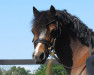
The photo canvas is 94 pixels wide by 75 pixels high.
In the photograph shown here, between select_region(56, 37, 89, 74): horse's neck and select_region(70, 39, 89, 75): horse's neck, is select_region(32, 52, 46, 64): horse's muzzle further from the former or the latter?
select_region(70, 39, 89, 75): horse's neck

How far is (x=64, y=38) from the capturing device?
4617 millimetres

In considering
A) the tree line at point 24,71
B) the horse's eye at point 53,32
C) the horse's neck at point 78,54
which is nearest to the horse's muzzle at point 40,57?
the horse's eye at point 53,32

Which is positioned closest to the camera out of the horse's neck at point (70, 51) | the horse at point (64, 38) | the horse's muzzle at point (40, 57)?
the horse's muzzle at point (40, 57)

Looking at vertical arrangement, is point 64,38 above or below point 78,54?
above

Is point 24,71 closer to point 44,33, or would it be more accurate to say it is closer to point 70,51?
point 70,51

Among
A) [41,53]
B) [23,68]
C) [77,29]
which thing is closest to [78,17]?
[77,29]

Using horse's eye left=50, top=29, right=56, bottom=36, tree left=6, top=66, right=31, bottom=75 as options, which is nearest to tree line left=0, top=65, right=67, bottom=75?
tree left=6, top=66, right=31, bottom=75

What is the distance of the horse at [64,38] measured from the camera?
432 cm

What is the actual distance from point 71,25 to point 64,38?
28 cm

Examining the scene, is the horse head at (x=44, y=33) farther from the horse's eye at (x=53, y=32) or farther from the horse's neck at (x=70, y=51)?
the horse's neck at (x=70, y=51)

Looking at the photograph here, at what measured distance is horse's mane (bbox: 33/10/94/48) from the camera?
4.45 m

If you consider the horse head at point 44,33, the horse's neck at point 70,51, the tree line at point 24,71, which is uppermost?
the horse head at point 44,33

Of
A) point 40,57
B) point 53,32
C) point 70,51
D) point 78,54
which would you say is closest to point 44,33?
point 53,32

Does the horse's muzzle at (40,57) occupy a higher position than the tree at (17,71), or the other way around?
the horse's muzzle at (40,57)
